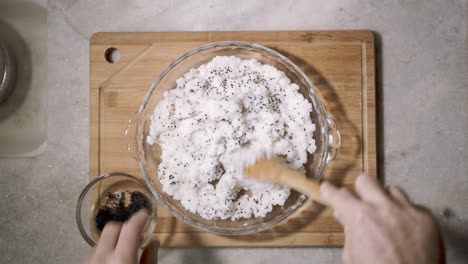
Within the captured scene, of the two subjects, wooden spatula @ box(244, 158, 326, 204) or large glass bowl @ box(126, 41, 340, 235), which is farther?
large glass bowl @ box(126, 41, 340, 235)

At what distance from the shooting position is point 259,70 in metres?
1.36

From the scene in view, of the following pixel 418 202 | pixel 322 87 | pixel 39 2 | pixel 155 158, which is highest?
pixel 39 2

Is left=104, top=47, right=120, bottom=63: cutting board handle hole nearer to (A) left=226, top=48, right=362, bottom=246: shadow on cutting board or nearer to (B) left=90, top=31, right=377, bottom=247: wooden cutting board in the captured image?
(B) left=90, top=31, right=377, bottom=247: wooden cutting board

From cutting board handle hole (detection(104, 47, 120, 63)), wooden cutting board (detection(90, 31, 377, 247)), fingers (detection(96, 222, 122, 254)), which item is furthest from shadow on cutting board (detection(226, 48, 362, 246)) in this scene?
cutting board handle hole (detection(104, 47, 120, 63))

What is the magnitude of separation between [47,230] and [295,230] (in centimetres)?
88

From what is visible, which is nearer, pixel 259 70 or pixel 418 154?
pixel 259 70

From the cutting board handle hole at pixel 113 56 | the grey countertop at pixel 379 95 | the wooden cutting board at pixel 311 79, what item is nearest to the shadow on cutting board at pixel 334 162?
the wooden cutting board at pixel 311 79

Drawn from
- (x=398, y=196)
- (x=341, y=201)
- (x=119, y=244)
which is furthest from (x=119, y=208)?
(x=398, y=196)

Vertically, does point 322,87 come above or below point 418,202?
above

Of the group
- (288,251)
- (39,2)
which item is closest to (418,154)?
(288,251)

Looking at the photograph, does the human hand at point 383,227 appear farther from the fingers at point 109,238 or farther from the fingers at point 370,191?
the fingers at point 109,238

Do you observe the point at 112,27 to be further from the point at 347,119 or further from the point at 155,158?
the point at 347,119

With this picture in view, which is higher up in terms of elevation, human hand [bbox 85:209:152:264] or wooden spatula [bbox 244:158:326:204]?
wooden spatula [bbox 244:158:326:204]

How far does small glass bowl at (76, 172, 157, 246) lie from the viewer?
1.34 metres
